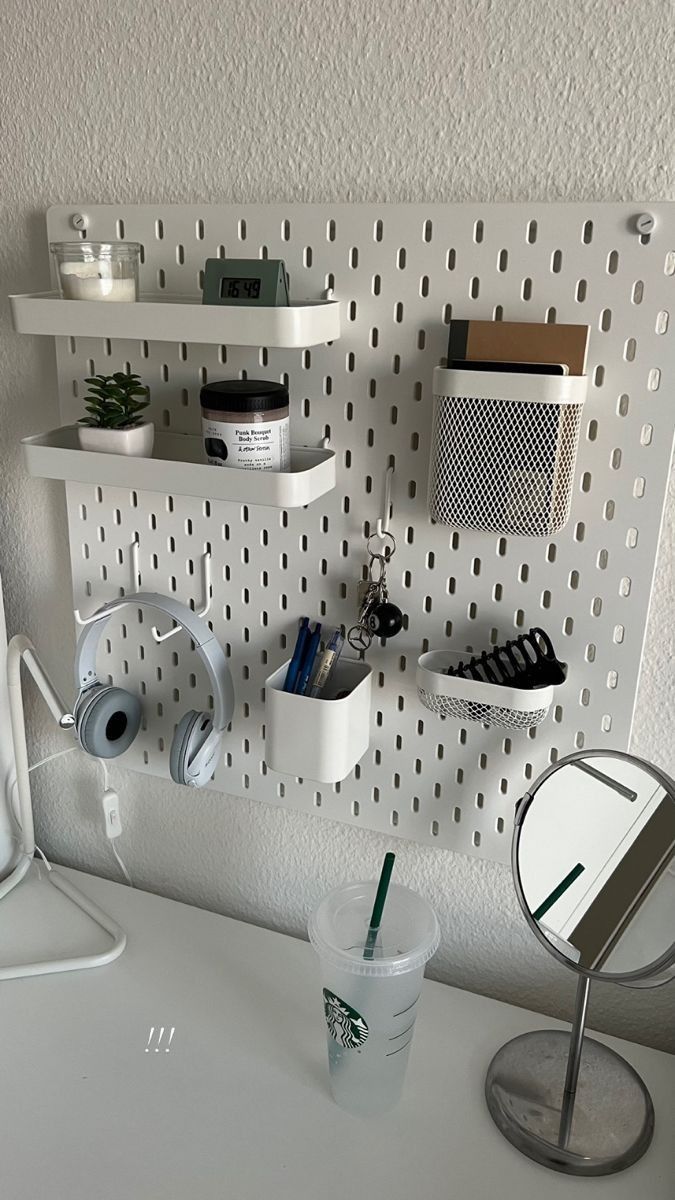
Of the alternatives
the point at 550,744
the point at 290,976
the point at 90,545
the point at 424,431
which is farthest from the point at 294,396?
the point at 290,976

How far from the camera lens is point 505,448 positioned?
731 mm

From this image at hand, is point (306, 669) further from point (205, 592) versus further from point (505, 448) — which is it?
point (505, 448)

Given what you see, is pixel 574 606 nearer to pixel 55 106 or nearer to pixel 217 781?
pixel 217 781

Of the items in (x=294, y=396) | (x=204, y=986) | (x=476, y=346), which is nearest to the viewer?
(x=476, y=346)

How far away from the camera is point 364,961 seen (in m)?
0.82

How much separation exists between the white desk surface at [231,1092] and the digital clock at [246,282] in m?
0.70

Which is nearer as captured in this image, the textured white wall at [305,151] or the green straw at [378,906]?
the textured white wall at [305,151]

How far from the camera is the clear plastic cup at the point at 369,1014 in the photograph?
0.83 meters

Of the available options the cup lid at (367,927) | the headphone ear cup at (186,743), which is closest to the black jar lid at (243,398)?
the headphone ear cup at (186,743)

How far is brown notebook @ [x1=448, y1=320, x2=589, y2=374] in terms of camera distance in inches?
28.5

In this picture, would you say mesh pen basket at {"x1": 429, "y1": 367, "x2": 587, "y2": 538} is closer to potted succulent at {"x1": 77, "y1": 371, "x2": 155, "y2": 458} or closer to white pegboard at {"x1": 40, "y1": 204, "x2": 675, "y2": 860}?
white pegboard at {"x1": 40, "y1": 204, "x2": 675, "y2": 860}

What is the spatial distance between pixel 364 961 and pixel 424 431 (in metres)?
0.48

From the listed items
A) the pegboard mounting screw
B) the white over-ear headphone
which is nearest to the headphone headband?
the white over-ear headphone

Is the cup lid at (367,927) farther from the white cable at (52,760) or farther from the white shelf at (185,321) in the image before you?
the white shelf at (185,321)
